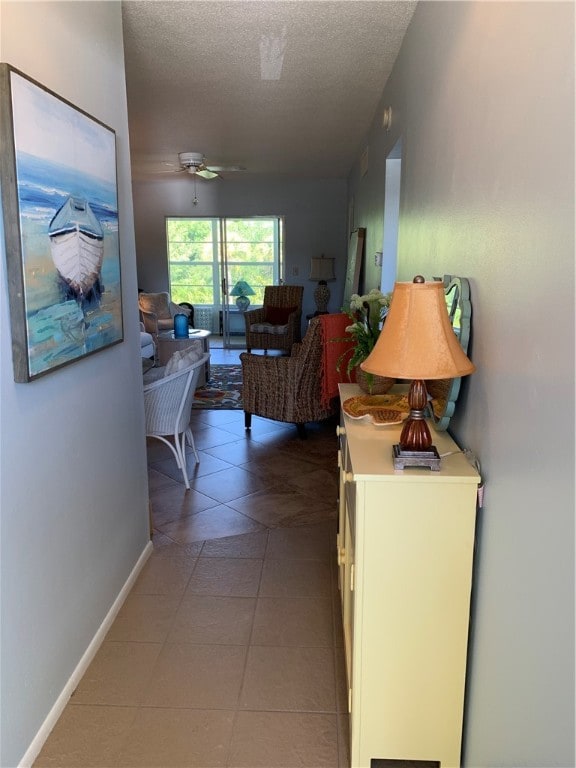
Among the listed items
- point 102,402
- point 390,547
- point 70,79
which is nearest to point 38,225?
point 70,79

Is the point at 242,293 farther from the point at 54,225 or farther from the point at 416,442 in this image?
the point at 416,442

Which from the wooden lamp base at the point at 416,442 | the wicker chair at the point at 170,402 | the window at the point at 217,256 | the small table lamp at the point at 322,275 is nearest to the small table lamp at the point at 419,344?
the wooden lamp base at the point at 416,442

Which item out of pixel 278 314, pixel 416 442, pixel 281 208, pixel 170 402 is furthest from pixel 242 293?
pixel 416 442

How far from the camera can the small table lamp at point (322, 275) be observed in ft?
27.7

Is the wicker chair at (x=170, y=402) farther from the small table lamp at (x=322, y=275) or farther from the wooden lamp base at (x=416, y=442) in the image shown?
the small table lamp at (x=322, y=275)

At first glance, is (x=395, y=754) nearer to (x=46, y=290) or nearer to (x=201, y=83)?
(x=46, y=290)

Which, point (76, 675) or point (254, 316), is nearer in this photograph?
point (76, 675)

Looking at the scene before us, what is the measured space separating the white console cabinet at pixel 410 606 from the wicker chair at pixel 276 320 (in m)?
6.24

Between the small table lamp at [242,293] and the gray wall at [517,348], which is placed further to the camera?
the small table lamp at [242,293]

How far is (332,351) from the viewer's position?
392 centimetres

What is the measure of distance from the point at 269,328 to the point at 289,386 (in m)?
3.43

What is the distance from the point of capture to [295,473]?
156 inches

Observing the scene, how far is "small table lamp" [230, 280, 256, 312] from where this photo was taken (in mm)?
9211

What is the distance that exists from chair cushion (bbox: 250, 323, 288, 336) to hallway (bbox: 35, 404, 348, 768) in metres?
4.30
